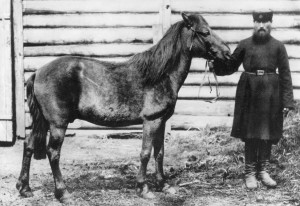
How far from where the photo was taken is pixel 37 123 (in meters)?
5.00

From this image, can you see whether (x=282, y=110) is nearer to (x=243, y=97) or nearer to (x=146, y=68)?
(x=243, y=97)

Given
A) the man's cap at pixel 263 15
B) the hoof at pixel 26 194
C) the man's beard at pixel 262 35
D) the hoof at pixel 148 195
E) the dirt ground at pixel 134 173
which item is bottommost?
the dirt ground at pixel 134 173

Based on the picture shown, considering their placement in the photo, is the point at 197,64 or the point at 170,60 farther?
the point at 197,64

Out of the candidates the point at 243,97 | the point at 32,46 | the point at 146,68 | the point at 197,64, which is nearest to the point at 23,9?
the point at 32,46


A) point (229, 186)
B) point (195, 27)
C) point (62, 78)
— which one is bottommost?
point (229, 186)

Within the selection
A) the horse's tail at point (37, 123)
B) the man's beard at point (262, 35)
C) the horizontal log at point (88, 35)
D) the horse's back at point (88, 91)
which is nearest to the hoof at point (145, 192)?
the horse's back at point (88, 91)

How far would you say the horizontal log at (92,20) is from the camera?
7.92 m

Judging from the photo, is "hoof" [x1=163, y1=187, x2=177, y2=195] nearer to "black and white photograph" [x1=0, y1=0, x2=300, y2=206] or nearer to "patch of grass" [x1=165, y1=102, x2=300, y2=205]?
"black and white photograph" [x1=0, y1=0, x2=300, y2=206]

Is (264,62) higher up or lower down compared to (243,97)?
higher up

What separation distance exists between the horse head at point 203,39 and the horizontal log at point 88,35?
3.09 metres

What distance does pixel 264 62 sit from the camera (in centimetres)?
526

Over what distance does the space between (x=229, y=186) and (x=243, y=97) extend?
1.16 metres

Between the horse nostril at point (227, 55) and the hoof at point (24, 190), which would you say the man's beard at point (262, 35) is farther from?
the hoof at point (24, 190)

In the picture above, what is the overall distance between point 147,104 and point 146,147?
1.63 feet
